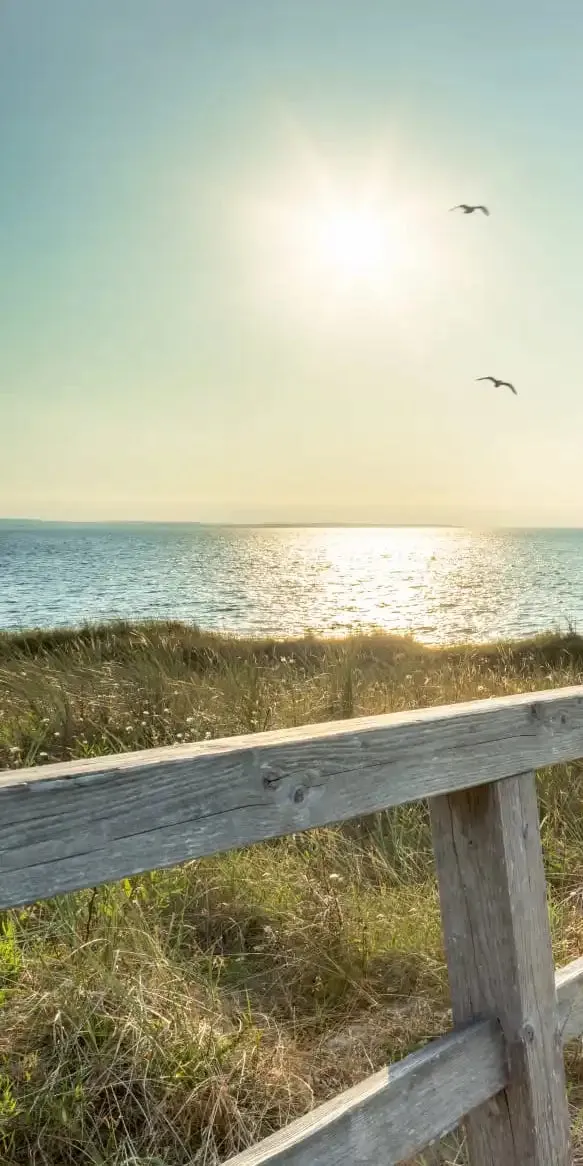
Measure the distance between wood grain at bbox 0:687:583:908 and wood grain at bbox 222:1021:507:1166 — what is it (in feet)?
1.50

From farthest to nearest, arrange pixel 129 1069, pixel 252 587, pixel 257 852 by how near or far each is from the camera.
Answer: pixel 252 587 → pixel 257 852 → pixel 129 1069

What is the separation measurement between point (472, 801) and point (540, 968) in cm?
36

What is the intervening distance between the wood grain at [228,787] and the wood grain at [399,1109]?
1.50 feet

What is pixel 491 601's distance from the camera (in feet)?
129

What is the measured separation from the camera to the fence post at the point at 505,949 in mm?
1561

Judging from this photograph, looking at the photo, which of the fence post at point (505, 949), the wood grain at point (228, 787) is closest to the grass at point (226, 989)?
the fence post at point (505, 949)

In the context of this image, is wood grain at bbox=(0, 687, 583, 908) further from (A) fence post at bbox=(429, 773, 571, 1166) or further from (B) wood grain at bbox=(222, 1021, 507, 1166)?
(B) wood grain at bbox=(222, 1021, 507, 1166)

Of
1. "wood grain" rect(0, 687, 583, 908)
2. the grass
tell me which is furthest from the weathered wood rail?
the grass

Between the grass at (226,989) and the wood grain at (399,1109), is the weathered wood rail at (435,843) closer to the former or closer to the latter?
the wood grain at (399,1109)

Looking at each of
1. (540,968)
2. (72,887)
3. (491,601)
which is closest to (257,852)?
(540,968)

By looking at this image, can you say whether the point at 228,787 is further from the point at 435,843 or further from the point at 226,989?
the point at 226,989

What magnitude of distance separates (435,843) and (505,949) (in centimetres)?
22

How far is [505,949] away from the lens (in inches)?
61.1

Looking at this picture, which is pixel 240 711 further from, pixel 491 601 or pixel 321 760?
pixel 491 601
